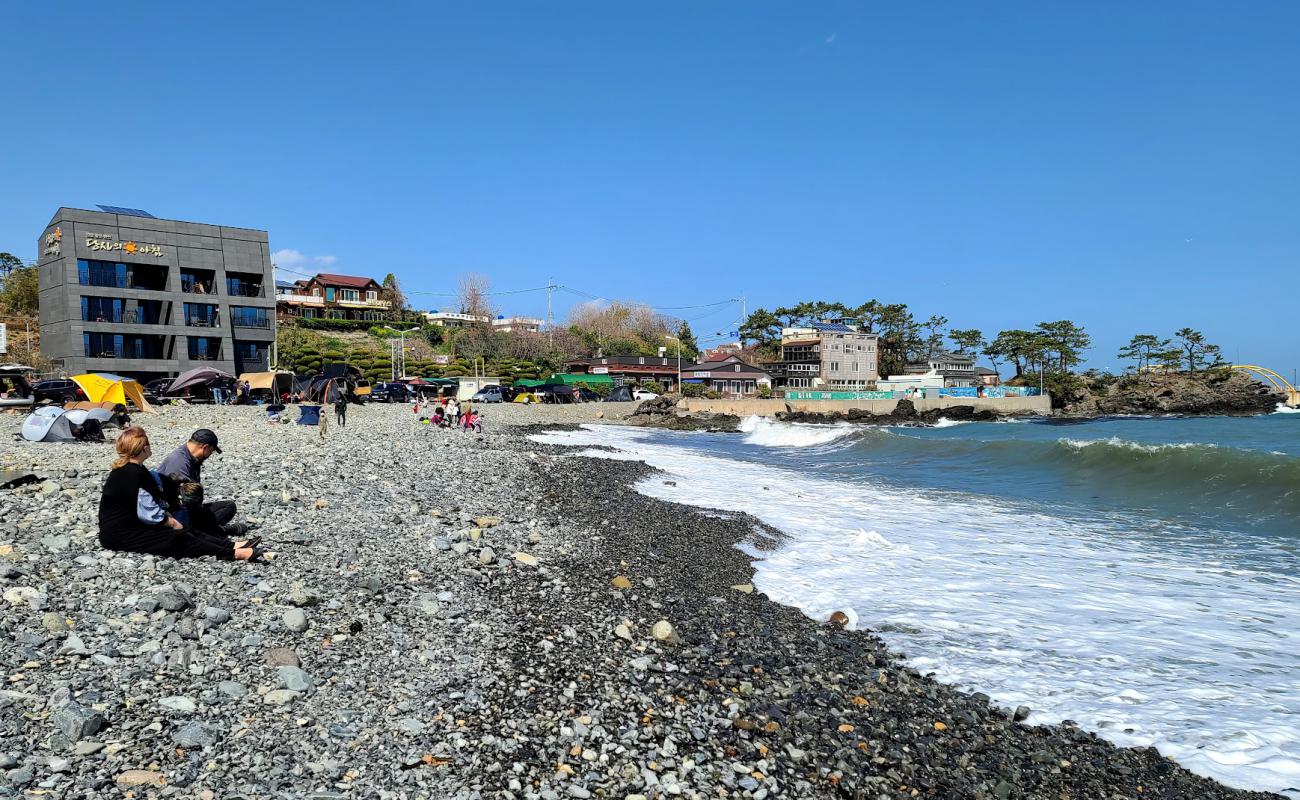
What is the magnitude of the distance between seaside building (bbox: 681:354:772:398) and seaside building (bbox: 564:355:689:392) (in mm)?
2784

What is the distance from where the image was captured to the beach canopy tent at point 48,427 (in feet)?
58.8

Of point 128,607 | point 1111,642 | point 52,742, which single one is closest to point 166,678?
point 52,742

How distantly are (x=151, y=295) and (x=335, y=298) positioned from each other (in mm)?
42068

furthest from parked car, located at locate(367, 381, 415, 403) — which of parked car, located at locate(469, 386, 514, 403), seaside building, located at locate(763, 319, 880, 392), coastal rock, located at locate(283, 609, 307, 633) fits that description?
seaside building, located at locate(763, 319, 880, 392)

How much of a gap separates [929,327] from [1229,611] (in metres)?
119

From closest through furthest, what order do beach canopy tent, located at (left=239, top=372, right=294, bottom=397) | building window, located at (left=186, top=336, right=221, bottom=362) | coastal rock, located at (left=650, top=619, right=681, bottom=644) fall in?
coastal rock, located at (left=650, top=619, right=681, bottom=644)
beach canopy tent, located at (left=239, top=372, right=294, bottom=397)
building window, located at (left=186, top=336, right=221, bottom=362)

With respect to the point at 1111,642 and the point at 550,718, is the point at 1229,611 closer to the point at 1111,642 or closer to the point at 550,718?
the point at 1111,642

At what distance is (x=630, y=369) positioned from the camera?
307 feet

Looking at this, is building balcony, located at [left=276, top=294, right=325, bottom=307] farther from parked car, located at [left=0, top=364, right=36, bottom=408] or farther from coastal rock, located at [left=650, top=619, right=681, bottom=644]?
coastal rock, located at [left=650, top=619, right=681, bottom=644]

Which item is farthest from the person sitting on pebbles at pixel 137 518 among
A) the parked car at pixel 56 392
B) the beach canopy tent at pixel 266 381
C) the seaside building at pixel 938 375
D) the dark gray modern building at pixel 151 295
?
Answer: the seaside building at pixel 938 375

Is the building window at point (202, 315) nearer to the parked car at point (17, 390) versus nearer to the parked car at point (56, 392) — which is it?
the parked car at point (17, 390)

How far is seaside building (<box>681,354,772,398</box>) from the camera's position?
298 ft

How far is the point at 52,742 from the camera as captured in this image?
4043 mm

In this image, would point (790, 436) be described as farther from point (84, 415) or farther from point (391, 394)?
point (84, 415)
